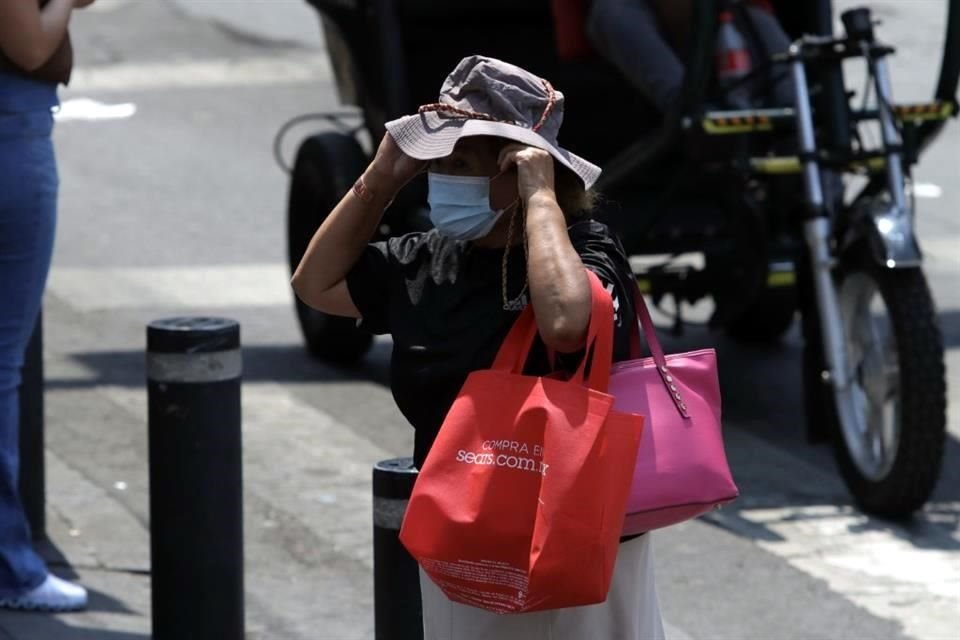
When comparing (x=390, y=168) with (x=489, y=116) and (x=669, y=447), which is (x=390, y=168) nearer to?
(x=489, y=116)

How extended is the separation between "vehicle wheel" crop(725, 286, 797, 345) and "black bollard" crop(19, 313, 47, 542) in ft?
11.9

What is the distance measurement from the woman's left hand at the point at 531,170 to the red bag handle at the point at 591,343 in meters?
0.16

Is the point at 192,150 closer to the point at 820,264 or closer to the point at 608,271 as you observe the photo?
the point at 820,264

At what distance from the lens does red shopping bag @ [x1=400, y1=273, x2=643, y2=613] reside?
2.94m

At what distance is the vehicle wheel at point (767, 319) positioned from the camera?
8.48 m

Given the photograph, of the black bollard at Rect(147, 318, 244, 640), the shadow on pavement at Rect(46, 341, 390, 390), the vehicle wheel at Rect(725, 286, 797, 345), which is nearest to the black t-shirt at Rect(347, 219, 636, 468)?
the black bollard at Rect(147, 318, 244, 640)

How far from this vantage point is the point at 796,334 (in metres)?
9.02

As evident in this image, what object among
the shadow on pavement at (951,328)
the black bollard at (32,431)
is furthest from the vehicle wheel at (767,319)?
the black bollard at (32,431)

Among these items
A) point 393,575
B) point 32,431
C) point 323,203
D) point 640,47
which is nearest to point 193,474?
point 393,575

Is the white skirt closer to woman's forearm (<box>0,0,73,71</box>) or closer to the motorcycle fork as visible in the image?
woman's forearm (<box>0,0,73,71</box>)

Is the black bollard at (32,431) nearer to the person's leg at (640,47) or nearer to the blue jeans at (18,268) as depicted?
the blue jeans at (18,268)

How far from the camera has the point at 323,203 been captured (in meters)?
8.11

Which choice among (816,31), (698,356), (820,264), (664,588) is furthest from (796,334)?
(698,356)

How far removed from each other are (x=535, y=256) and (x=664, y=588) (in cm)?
264
